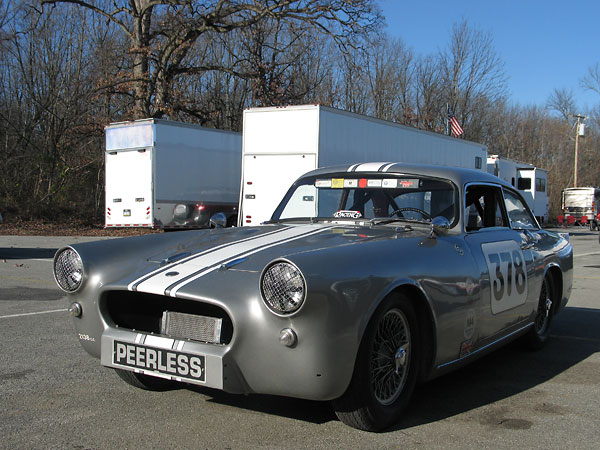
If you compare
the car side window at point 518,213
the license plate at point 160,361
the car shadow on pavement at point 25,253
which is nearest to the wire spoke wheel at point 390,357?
the license plate at point 160,361

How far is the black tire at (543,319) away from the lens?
18.3ft

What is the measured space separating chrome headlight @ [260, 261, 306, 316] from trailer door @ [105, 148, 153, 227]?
16067 mm

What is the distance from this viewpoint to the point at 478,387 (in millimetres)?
4488

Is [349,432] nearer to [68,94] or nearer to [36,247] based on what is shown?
[36,247]

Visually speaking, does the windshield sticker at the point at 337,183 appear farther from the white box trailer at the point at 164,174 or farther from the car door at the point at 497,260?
the white box trailer at the point at 164,174

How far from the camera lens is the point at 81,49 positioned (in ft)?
103

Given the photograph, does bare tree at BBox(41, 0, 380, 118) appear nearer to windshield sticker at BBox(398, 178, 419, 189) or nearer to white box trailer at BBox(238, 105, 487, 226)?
white box trailer at BBox(238, 105, 487, 226)

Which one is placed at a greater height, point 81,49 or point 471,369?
point 81,49

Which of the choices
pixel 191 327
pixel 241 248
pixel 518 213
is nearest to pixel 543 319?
pixel 518 213

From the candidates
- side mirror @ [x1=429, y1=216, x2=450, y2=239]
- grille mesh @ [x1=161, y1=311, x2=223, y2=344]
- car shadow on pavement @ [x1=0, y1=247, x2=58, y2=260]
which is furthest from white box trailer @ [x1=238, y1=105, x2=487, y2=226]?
grille mesh @ [x1=161, y1=311, x2=223, y2=344]

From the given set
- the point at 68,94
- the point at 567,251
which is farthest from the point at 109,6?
the point at 567,251

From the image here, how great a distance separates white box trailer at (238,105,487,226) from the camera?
1470 cm

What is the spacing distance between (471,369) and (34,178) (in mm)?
25220

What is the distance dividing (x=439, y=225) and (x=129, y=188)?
16.1 metres
